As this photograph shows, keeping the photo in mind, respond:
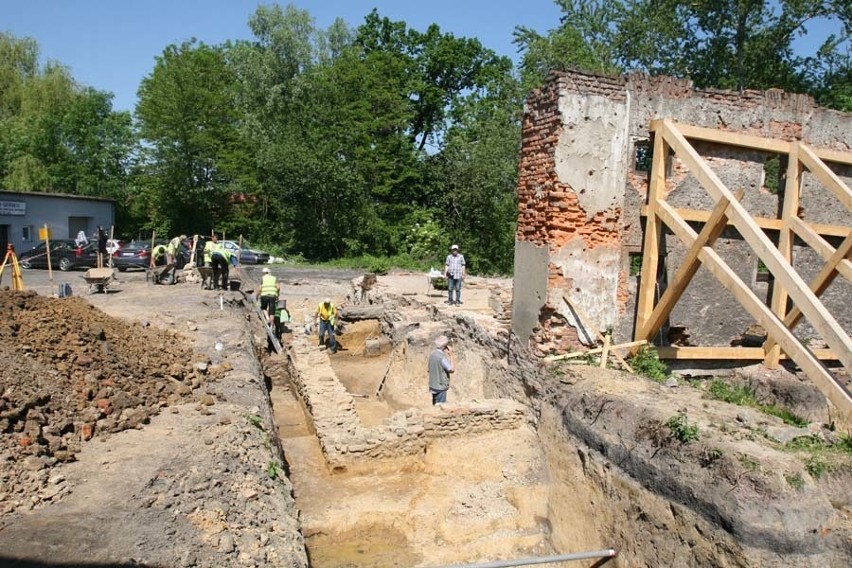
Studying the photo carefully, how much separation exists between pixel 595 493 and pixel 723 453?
197cm

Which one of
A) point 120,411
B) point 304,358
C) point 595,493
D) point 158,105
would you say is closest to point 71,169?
point 158,105

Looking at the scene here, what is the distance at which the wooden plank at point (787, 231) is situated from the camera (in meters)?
A: 9.30

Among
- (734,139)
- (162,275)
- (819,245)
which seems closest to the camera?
(819,245)

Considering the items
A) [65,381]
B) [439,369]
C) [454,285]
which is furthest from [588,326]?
[454,285]

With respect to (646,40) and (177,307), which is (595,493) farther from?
(646,40)

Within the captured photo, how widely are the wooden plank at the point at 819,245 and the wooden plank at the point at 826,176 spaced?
0.55 metres

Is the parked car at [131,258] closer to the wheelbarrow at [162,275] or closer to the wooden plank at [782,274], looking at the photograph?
the wheelbarrow at [162,275]

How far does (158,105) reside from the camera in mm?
35375

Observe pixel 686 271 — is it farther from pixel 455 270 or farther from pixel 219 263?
pixel 219 263

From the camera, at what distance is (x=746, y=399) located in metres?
8.05

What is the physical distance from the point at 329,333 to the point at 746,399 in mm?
10930

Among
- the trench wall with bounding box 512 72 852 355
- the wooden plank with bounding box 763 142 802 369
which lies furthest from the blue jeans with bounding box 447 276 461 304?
the wooden plank with bounding box 763 142 802 369

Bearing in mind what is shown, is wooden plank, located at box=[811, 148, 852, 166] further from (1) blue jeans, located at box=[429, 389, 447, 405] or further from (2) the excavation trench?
(1) blue jeans, located at box=[429, 389, 447, 405]

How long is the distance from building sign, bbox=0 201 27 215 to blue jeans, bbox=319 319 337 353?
19.2 metres
